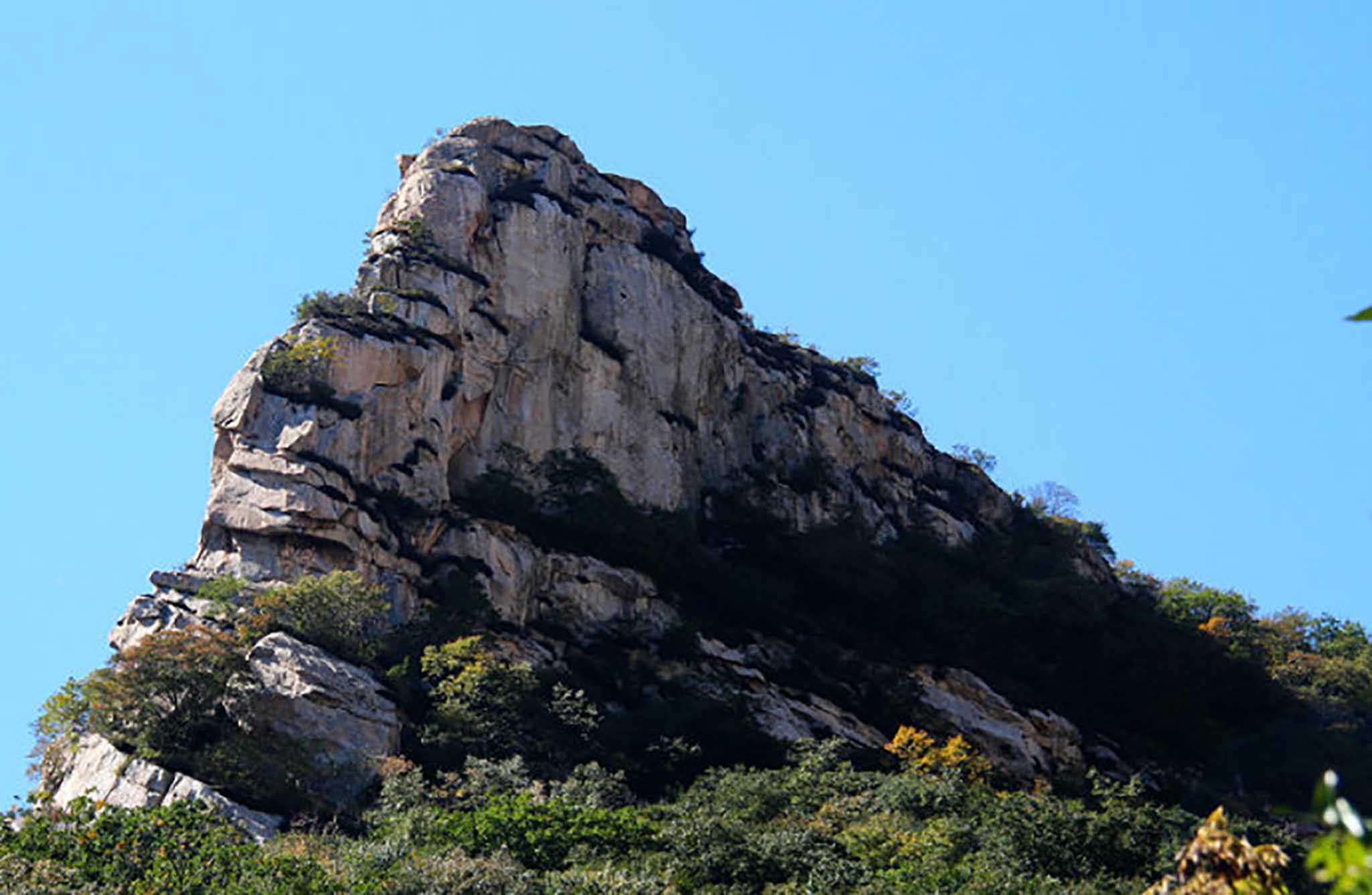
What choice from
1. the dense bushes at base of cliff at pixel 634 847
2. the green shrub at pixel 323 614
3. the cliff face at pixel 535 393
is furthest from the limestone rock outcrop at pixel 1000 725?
the green shrub at pixel 323 614

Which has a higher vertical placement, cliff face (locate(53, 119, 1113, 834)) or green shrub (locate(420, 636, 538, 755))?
cliff face (locate(53, 119, 1113, 834))

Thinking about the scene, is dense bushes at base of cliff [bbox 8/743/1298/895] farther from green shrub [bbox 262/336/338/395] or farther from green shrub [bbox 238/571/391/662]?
green shrub [bbox 262/336/338/395]

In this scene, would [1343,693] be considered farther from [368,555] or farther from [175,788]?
[175,788]

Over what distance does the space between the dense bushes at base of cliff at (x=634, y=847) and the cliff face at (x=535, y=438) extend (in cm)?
892

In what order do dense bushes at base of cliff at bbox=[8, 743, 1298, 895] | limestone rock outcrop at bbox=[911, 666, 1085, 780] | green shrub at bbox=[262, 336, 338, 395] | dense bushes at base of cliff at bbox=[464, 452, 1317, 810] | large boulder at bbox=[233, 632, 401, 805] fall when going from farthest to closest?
dense bushes at base of cliff at bbox=[464, 452, 1317, 810] → limestone rock outcrop at bbox=[911, 666, 1085, 780] → green shrub at bbox=[262, 336, 338, 395] → large boulder at bbox=[233, 632, 401, 805] → dense bushes at base of cliff at bbox=[8, 743, 1298, 895]

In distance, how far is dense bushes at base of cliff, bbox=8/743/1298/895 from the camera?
27.7 metres

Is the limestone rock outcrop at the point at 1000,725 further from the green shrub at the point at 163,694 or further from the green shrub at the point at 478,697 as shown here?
the green shrub at the point at 163,694

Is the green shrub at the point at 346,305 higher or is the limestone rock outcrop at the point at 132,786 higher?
the green shrub at the point at 346,305

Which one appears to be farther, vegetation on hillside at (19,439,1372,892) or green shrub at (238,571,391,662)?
green shrub at (238,571,391,662)

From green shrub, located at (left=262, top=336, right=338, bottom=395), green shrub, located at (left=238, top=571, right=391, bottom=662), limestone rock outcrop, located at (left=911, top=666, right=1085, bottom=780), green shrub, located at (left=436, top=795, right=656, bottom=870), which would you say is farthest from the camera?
limestone rock outcrop, located at (left=911, top=666, right=1085, bottom=780)

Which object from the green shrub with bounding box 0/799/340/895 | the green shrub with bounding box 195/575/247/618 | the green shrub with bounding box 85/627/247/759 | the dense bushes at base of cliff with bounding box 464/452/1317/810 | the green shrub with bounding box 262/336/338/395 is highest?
the dense bushes at base of cliff with bounding box 464/452/1317/810

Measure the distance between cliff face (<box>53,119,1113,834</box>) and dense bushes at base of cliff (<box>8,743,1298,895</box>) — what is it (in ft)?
29.3

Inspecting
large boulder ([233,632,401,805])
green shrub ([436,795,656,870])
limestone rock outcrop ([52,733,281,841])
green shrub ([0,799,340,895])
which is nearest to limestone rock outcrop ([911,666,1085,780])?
large boulder ([233,632,401,805])

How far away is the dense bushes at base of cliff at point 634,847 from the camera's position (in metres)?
27.7
